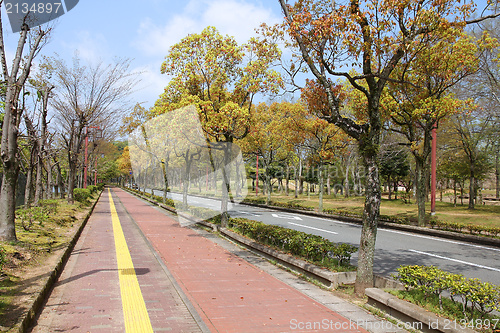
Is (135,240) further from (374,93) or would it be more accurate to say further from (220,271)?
(374,93)

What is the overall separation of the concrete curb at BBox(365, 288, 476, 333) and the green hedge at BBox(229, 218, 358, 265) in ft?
6.05

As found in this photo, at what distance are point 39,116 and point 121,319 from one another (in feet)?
62.5

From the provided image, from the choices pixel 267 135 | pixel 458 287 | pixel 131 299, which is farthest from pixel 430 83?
pixel 267 135

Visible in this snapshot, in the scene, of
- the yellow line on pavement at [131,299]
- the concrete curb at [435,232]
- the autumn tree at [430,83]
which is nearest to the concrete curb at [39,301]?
the yellow line on pavement at [131,299]

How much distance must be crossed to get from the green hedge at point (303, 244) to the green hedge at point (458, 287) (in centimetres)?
178

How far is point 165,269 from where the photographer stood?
8.14 meters

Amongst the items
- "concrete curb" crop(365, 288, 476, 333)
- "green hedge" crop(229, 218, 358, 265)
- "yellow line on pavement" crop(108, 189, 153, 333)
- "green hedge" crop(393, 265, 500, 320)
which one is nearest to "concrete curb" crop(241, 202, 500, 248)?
"green hedge" crop(229, 218, 358, 265)

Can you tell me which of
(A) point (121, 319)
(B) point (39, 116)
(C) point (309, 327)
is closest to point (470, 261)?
(C) point (309, 327)

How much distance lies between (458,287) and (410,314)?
0.70 m

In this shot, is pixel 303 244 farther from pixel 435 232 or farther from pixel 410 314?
pixel 435 232

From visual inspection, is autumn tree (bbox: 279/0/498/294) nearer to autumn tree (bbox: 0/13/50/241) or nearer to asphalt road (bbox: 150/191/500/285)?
asphalt road (bbox: 150/191/500/285)

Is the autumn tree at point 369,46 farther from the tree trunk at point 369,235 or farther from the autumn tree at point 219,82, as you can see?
the autumn tree at point 219,82

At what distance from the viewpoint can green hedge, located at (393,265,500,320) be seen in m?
4.45

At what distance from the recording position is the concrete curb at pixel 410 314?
4.36m
